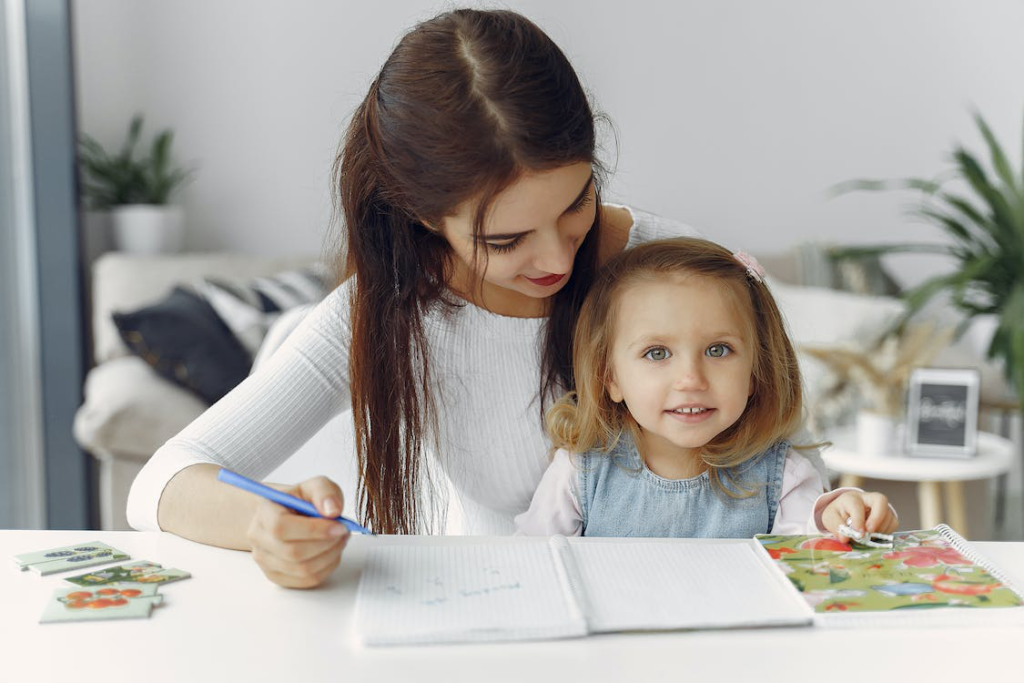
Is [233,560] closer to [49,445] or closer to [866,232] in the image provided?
[49,445]

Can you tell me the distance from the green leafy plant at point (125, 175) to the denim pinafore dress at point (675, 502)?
2.72 meters

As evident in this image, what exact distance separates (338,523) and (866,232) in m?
3.72

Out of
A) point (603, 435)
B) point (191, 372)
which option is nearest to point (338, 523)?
point (603, 435)

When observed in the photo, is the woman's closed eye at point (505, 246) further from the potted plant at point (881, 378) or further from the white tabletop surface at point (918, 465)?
the potted plant at point (881, 378)

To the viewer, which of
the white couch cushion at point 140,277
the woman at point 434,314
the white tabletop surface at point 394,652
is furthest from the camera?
the white couch cushion at point 140,277

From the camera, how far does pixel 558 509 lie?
1.26 metres

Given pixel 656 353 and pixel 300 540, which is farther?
pixel 656 353

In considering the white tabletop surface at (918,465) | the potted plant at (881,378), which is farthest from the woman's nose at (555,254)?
the potted plant at (881,378)

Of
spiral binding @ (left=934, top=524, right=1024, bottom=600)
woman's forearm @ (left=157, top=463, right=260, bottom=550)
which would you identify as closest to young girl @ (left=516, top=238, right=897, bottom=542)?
spiral binding @ (left=934, top=524, right=1024, bottom=600)

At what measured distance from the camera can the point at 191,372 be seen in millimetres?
2777

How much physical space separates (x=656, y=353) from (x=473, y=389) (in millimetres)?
281

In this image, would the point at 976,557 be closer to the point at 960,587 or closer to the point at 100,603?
the point at 960,587

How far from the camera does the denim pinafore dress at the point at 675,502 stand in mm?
1228

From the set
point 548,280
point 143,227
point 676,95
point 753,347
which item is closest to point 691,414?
point 753,347
